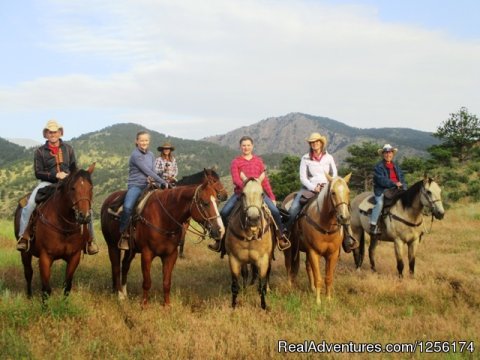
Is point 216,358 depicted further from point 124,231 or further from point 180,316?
point 124,231

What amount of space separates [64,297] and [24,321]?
72 centimetres

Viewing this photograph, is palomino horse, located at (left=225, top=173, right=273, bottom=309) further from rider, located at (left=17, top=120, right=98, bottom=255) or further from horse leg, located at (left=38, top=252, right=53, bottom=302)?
horse leg, located at (left=38, top=252, right=53, bottom=302)

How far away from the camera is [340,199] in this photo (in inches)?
285

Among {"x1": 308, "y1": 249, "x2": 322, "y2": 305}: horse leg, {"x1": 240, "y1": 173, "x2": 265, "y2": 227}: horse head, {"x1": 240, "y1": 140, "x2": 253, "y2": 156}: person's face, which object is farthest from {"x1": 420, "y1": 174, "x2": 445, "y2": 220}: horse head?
{"x1": 240, "y1": 173, "x2": 265, "y2": 227}: horse head

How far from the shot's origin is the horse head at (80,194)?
6418 mm

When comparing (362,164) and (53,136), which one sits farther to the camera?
(362,164)

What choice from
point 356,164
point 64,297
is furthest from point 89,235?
point 356,164

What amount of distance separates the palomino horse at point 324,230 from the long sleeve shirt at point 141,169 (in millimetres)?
3094

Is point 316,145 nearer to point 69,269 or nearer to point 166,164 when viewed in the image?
point 166,164

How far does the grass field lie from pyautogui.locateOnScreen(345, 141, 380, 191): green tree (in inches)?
1714

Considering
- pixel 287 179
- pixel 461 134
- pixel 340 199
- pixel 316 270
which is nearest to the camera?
pixel 340 199

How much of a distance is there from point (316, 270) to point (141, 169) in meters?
4.02

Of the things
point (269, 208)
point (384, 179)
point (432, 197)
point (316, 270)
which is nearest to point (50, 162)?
point (269, 208)

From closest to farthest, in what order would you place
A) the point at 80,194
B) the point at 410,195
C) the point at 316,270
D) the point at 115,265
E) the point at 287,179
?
1. the point at 80,194
2. the point at 316,270
3. the point at 115,265
4. the point at 410,195
5. the point at 287,179
